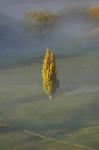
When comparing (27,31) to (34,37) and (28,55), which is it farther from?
(28,55)

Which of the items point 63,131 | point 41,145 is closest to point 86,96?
point 63,131

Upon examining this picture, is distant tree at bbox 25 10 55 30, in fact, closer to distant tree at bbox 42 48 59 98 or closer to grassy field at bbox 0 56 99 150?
grassy field at bbox 0 56 99 150

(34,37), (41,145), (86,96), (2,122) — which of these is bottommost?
(41,145)

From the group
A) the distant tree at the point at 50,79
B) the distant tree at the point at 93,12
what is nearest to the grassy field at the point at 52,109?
the distant tree at the point at 50,79

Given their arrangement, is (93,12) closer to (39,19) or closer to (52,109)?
(39,19)

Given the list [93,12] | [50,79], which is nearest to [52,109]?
[50,79]

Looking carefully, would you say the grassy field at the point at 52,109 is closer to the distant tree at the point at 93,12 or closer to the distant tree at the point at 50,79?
the distant tree at the point at 50,79

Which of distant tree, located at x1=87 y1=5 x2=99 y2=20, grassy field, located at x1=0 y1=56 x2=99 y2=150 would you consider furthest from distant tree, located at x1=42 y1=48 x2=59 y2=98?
distant tree, located at x1=87 y1=5 x2=99 y2=20

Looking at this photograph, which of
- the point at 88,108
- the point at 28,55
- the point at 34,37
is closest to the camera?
the point at 88,108
